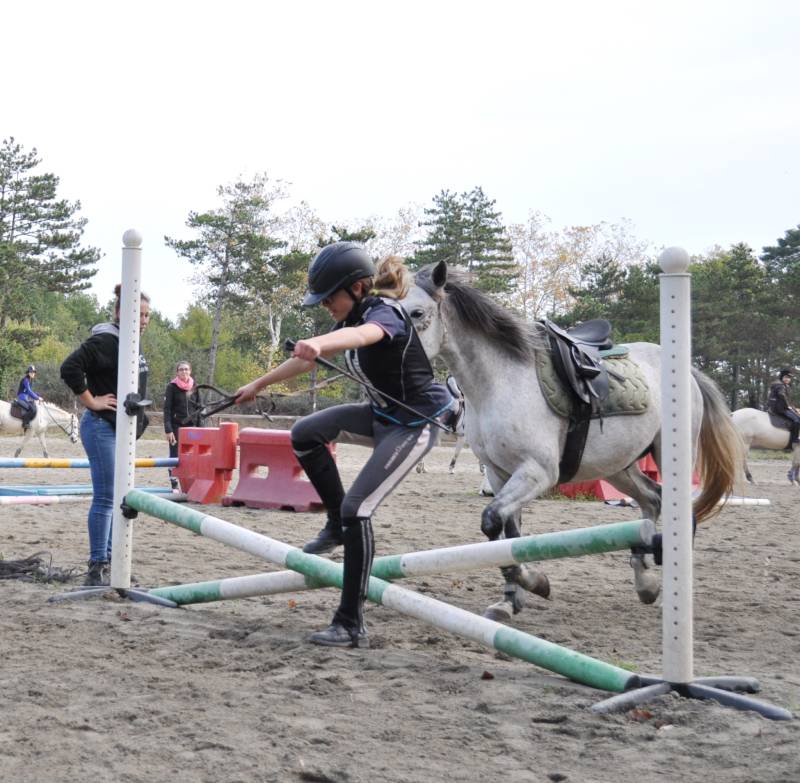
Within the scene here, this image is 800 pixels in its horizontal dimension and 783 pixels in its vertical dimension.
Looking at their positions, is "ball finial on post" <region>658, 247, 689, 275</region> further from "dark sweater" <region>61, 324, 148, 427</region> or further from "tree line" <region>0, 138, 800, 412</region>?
"tree line" <region>0, 138, 800, 412</region>

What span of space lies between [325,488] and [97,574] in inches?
80.7

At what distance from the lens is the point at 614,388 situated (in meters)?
6.09

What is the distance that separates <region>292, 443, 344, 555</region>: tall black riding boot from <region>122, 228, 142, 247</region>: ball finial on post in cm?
179

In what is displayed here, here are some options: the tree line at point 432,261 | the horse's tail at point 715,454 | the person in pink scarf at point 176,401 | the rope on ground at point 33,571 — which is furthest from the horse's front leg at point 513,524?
the tree line at point 432,261

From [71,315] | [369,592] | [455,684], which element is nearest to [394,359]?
[369,592]

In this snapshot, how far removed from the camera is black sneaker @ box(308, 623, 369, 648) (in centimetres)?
445

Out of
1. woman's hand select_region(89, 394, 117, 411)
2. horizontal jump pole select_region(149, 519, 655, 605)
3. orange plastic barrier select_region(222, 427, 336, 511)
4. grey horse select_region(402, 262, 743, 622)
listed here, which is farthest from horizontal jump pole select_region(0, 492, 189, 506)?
grey horse select_region(402, 262, 743, 622)

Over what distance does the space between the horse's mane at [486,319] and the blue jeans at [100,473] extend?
92.9 inches

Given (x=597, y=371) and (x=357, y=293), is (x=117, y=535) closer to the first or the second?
(x=357, y=293)

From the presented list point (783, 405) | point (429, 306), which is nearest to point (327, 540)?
point (429, 306)

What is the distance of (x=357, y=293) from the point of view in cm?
449

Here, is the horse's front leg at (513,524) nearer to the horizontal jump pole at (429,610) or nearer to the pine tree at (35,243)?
the horizontal jump pole at (429,610)

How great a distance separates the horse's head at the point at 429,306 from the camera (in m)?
5.45

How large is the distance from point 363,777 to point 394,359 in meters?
2.12
